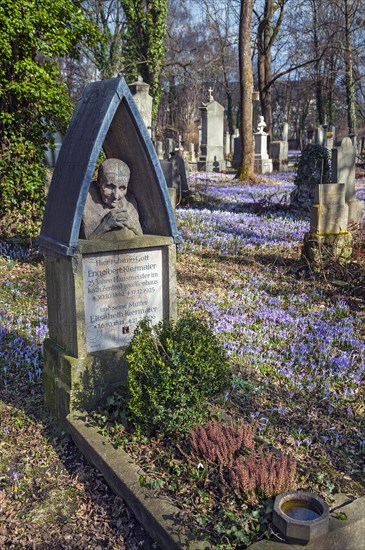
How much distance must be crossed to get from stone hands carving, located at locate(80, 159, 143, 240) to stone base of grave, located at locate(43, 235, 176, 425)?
0.39 feet

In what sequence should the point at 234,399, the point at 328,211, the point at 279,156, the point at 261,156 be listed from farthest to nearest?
the point at 279,156 → the point at 261,156 → the point at 328,211 → the point at 234,399

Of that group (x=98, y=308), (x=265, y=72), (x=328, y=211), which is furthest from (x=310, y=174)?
(x=265, y=72)

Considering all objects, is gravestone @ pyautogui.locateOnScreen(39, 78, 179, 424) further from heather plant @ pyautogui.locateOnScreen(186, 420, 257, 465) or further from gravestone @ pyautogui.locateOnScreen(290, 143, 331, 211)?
gravestone @ pyautogui.locateOnScreen(290, 143, 331, 211)

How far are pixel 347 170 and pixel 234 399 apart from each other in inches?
302

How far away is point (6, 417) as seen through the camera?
14.7 feet

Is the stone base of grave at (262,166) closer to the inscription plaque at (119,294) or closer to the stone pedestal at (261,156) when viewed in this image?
the stone pedestal at (261,156)

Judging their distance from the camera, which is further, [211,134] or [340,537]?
[211,134]

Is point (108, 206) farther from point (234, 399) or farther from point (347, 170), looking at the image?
point (347, 170)

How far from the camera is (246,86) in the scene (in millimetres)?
18688

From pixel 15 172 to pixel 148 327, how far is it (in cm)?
609

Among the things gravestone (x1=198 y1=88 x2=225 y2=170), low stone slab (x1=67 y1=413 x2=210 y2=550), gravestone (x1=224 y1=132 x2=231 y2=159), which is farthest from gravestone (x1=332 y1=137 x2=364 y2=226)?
gravestone (x1=224 y1=132 x2=231 y2=159)

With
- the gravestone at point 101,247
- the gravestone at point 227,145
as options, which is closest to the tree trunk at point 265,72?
the gravestone at point 227,145

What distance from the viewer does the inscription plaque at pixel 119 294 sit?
413 cm

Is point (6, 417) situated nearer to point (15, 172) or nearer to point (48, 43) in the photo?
point (15, 172)
